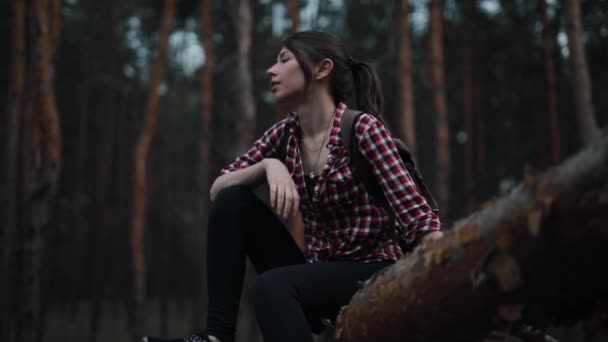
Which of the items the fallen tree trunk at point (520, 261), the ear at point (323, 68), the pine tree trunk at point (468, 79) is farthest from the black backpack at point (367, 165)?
the pine tree trunk at point (468, 79)

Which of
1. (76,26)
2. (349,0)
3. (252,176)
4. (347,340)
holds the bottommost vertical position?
(347,340)

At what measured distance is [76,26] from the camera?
1803 cm

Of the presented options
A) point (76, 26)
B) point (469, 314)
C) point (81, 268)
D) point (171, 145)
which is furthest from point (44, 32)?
point (171, 145)

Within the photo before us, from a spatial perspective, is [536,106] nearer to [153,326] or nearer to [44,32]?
[44,32]

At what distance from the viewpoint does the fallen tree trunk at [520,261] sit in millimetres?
1110

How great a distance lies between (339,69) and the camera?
105 inches

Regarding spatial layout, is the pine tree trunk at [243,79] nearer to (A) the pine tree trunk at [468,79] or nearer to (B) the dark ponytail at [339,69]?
(A) the pine tree trunk at [468,79]

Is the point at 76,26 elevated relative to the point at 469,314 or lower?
elevated

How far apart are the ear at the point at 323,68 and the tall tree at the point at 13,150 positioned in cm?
940

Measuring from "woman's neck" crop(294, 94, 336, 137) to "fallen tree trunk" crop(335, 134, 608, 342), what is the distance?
1.05m

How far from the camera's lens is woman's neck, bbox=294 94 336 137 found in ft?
8.48

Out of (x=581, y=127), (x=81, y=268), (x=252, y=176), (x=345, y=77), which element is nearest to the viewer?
(x=252, y=176)

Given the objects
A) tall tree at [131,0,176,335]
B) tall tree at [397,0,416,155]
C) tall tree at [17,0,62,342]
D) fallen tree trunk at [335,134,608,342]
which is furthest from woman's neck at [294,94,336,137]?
tall tree at [131,0,176,335]

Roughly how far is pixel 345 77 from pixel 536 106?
14169 mm
